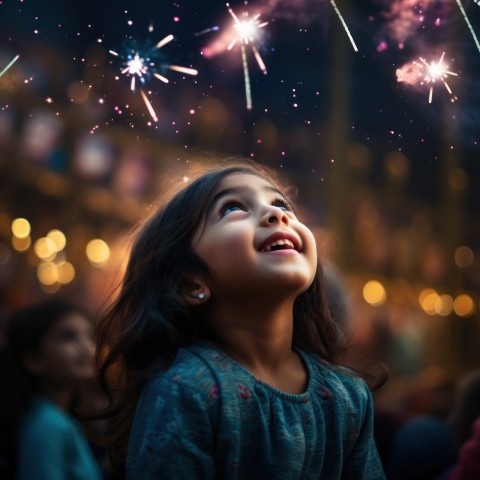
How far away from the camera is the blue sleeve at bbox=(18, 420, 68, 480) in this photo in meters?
1.69

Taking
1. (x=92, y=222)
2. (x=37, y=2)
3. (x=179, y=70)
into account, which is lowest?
(x=92, y=222)

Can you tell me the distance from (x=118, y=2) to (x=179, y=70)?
0.16 metres

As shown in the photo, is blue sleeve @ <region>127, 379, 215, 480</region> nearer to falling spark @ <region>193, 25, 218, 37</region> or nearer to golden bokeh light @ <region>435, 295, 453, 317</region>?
falling spark @ <region>193, 25, 218, 37</region>

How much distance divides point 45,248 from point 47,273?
392 millimetres

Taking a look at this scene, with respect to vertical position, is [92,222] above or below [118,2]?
below

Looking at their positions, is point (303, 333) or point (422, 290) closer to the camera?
point (303, 333)

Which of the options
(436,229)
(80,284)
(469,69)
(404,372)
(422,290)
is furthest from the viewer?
(422,290)

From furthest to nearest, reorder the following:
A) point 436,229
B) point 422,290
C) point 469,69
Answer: point 422,290, point 436,229, point 469,69

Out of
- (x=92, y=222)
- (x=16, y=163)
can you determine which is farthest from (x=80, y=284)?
(x=16, y=163)

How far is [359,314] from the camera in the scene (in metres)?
1.35

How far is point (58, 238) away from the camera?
7.77 meters

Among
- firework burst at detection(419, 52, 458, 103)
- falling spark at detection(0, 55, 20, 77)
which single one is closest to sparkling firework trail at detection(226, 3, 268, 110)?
firework burst at detection(419, 52, 458, 103)

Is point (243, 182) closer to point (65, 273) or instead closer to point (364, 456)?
point (364, 456)

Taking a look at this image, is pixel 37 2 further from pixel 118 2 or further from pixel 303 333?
pixel 303 333
